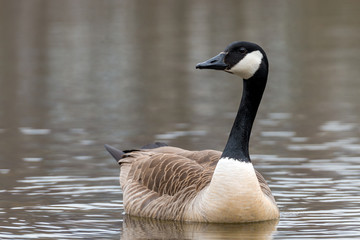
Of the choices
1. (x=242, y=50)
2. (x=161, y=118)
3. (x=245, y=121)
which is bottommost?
(x=161, y=118)

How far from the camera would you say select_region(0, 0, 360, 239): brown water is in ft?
35.4

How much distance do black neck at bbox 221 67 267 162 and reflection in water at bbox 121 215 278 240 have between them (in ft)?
2.35

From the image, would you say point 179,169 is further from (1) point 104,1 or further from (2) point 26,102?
(1) point 104,1

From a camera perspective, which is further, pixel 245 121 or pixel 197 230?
pixel 245 121

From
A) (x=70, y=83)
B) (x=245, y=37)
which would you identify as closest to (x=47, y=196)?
(x=70, y=83)

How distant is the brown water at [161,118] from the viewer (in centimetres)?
1080

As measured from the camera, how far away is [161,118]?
1839 cm

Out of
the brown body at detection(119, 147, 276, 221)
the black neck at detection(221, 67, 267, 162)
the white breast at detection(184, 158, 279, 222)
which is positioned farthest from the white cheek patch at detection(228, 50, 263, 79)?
the brown body at detection(119, 147, 276, 221)

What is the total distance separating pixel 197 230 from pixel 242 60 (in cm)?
184

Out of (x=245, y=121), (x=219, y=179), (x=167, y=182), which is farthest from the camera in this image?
(x=167, y=182)

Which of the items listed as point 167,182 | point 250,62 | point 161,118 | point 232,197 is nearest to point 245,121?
point 250,62

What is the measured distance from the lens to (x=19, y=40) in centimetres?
3753

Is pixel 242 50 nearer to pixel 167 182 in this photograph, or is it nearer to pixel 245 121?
pixel 245 121

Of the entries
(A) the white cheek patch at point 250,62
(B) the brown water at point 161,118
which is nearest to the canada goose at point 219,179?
(A) the white cheek patch at point 250,62
